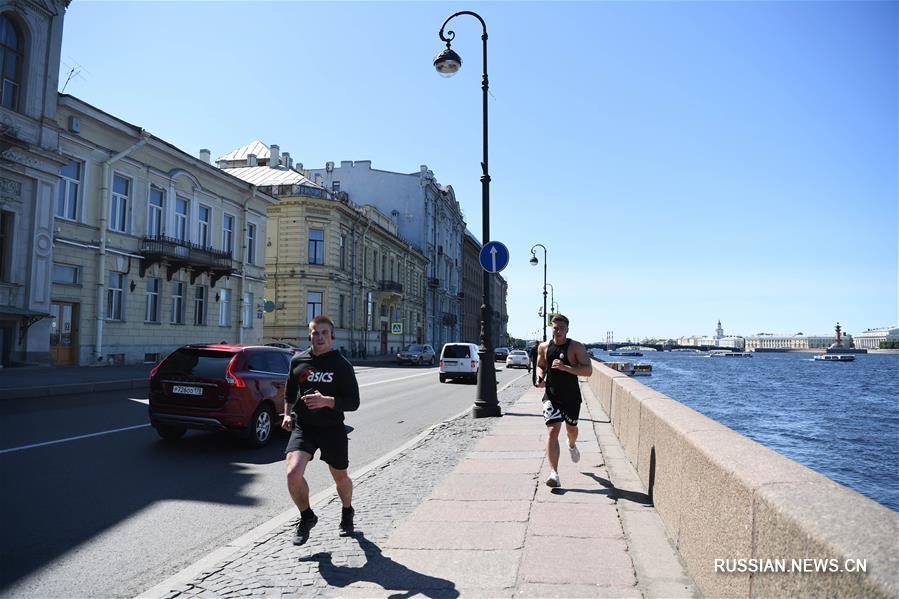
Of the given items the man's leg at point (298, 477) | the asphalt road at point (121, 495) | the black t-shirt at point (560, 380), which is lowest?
Result: the asphalt road at point (121, 495)

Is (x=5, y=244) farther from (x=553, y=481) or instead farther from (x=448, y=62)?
(x=553, y=481)

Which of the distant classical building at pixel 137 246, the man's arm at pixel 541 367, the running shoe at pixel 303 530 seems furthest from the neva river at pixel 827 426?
the distant classical building at pixel 137 246

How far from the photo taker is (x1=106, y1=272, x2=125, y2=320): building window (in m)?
24.8

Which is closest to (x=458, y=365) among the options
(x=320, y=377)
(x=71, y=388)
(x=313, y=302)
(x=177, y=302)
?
(x=71, y=388)

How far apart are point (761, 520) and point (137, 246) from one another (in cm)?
2790

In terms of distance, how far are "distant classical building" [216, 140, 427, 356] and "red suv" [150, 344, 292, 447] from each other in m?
29.4

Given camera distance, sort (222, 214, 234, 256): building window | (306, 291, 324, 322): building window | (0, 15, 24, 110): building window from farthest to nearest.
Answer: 1. (306, 291, 324, 322): building window
2. (222, 214, 234, 256): building window
3. (0, 15, 24, 110): building window

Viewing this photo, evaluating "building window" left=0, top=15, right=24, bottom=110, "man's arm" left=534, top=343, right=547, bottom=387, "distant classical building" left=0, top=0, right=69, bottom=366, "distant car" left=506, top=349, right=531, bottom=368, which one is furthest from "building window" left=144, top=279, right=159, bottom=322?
"man's arm" left=534, top=343, right=547, bottom=387

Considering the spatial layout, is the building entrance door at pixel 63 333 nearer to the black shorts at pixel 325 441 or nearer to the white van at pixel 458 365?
the white van at pixel 458 365

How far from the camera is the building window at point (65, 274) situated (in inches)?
875

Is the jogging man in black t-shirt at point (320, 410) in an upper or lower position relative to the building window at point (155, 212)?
lower

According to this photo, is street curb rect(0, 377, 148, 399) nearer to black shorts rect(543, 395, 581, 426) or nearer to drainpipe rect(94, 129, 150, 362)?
drainpipe rect(94, 129, 150, 362)

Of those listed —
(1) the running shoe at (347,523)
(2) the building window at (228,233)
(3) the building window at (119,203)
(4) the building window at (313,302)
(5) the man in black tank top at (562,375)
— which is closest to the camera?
(1) the running shoe at (347,523)

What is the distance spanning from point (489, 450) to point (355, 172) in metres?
60.3
